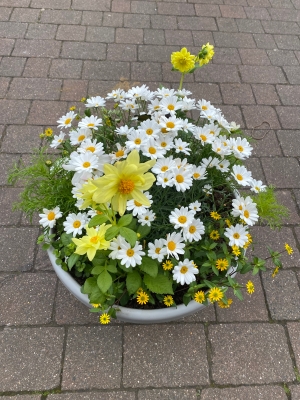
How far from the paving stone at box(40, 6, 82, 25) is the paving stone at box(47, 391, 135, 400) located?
3.11m

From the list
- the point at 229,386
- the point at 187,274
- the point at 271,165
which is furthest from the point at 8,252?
the point at 271,165

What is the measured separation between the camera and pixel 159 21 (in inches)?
137

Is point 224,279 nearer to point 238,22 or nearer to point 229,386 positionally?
point 229,386

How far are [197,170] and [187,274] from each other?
0.39 metres

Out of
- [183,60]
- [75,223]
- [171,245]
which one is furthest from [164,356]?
[183,60]

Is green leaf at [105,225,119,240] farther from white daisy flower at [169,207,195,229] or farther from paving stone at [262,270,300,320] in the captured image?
paving stone at [262,270,300,320]

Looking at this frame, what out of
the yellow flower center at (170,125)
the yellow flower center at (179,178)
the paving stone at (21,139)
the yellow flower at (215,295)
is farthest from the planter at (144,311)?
the paving stone at (21,139)

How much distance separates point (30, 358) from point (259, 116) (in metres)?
2.22

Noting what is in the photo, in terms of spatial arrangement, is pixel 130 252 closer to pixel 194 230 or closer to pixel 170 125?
pixel 194 230

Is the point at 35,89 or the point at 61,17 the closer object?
the point at 35,89

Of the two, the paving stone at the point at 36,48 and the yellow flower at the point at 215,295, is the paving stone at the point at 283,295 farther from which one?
the paving stone at the point at 36,48

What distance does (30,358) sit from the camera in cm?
161

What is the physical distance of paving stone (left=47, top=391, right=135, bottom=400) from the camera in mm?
1524

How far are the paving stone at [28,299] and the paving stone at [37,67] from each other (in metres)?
1.74
